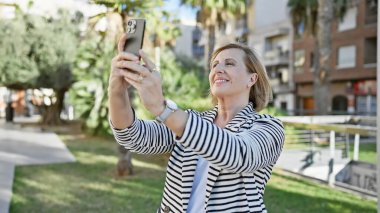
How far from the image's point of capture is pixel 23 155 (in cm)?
1088

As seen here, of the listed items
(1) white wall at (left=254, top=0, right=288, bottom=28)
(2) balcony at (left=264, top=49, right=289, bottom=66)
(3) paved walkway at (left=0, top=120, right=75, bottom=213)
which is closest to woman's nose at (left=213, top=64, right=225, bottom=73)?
(3) paved walkway at (left=0, top=120, right=75, bottom=213)

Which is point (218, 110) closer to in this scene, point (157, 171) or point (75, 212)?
point (75, 212)

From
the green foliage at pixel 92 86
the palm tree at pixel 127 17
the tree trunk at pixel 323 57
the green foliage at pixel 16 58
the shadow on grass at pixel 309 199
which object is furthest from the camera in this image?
the green foliage at pixel 16 58

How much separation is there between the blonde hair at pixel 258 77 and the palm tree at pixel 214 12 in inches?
693

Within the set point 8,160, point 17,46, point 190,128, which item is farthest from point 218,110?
point 17,46

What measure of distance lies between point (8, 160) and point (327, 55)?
11839 millimetres

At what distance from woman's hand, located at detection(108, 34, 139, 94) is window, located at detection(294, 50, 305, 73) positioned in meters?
34.2

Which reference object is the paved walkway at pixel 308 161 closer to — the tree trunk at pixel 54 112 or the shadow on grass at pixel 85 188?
the shadow on grass at pixel 85 188

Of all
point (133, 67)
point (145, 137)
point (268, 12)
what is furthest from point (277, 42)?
point (133, 67)

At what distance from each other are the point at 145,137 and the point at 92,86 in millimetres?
14077

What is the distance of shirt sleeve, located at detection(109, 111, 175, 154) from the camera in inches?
64.5

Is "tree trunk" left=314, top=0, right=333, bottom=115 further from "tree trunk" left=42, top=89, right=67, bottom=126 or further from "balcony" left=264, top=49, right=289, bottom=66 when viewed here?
"balcony" left=264, top=49, right=289, bottom=66

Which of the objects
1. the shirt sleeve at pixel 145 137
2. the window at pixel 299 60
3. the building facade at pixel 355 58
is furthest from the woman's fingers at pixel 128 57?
the window at pixel 299 60

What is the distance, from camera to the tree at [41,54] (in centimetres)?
1902
